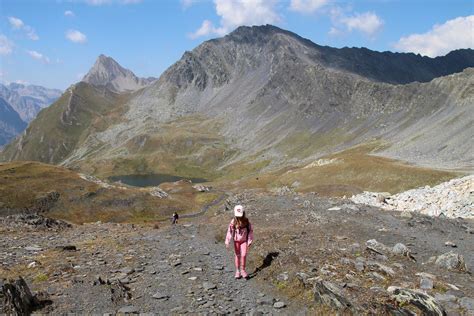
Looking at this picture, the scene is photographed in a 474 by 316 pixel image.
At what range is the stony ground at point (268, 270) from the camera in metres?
17.4

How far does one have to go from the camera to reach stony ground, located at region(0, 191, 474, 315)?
17.4 meters

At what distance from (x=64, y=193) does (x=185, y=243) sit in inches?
2496

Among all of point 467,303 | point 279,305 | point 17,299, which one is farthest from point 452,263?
point 17,299

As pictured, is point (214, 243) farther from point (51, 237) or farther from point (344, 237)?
point (51, 237)

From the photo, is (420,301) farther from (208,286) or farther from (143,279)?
(143,279)

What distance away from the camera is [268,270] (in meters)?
21.6

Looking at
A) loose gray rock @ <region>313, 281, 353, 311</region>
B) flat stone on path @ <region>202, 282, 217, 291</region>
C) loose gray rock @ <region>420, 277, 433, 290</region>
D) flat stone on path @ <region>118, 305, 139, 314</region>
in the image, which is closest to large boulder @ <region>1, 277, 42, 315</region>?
flat stone on path @ <region>118, 305, 139, 314</region>

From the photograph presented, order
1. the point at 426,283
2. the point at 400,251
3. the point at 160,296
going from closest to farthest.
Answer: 1. the point at 426,283
2. the point at 160,296
3. the point at 400,251

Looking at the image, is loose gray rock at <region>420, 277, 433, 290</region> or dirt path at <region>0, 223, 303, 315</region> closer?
dirt path at <region>0, 223, 303, 315</region>

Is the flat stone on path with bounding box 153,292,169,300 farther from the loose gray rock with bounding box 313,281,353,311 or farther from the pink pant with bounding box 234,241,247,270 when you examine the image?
the loose gray rock with bounding box 313,281,353,311

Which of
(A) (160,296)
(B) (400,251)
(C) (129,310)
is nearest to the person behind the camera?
(C) (129,310)

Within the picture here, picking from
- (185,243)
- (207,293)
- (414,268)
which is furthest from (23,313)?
(414,268)

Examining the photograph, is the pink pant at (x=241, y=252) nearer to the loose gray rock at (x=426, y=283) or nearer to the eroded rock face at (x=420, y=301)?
the eroded rock face at (x=420, y=301)

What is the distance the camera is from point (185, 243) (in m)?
32.0
